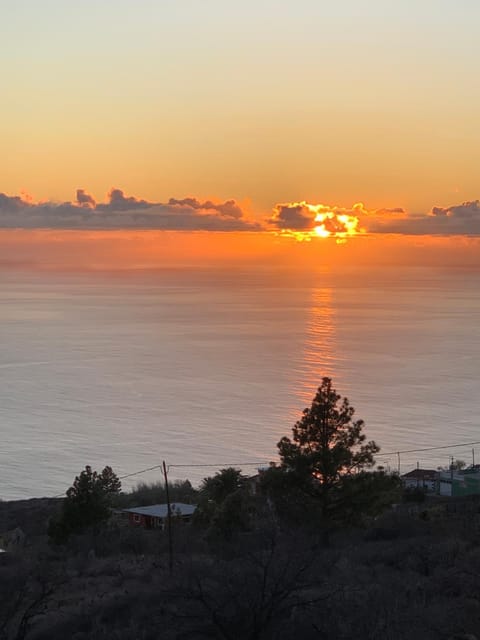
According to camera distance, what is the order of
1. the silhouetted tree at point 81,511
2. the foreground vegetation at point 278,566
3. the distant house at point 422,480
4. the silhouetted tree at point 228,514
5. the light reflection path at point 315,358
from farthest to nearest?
the light reflection path at point 315,358
the distant house at point 422,480
the silhouetted tree at point 81,511
the silhouetted tree at point 228,514
the foreground vegetation at point 278,566

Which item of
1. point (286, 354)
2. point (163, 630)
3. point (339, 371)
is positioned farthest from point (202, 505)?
point (286, 354)

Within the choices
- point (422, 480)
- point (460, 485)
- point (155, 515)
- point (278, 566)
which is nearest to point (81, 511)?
point (155, 515)

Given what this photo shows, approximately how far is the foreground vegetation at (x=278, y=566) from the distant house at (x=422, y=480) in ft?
27.2

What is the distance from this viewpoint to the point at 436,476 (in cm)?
4334

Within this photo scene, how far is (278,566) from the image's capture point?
1232 centimetres

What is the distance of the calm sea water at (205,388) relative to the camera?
54688mm

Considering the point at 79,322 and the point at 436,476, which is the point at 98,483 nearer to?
the point at 436,476

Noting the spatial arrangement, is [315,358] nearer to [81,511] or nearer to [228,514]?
[81,511]

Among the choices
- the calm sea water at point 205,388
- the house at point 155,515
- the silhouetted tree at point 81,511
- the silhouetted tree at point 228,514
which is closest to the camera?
the silhouetted tree at point 228,514

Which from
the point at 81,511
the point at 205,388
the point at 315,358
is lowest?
the point at 205,388

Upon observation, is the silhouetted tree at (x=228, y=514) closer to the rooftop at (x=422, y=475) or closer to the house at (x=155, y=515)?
the house at (x=155, y=515)

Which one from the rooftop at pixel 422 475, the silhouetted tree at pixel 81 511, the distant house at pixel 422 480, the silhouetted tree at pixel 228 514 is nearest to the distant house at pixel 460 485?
the distant house at pixel 422 480

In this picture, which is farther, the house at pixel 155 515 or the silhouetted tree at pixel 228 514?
the house at pixel 155 515

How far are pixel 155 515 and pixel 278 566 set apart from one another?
2205cm
